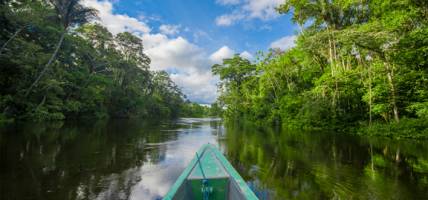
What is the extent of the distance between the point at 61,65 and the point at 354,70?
95.1 ft

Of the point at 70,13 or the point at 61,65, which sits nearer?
the point at 70,13

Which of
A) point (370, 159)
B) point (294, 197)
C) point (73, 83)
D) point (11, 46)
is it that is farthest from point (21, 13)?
point (370, 159)

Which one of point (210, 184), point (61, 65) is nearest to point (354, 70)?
point (210, 184)

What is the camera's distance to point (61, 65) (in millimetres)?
25562

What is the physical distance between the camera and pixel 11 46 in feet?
50.3

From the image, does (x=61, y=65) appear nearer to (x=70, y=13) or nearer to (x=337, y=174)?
(x=70, y=13)

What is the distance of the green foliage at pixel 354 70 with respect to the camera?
12359 mm

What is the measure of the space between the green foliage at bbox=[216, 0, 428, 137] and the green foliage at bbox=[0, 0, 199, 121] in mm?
20097

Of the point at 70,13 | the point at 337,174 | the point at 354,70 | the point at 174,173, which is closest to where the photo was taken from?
the point at 337,174

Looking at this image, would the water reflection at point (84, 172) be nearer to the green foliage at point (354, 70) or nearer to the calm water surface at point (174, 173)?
the calm water surface at point (174, 173)

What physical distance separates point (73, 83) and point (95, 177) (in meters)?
24.9

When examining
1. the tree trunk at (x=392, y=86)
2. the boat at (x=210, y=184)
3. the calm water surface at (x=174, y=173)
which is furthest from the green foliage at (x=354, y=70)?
the boat at (x=210, y=184)

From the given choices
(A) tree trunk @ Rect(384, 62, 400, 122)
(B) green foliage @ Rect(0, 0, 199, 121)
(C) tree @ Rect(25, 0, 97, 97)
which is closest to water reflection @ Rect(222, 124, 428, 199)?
(A) tree trunk @ Rect(384, 62, 400, 122)

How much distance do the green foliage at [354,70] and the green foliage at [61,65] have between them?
20097 millimetres
